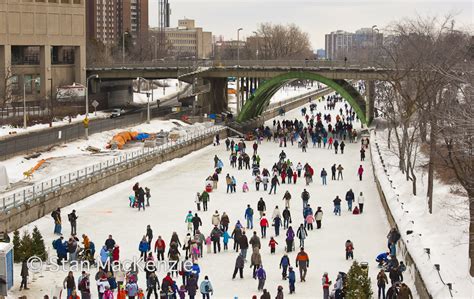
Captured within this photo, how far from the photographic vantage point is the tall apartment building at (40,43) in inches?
2985

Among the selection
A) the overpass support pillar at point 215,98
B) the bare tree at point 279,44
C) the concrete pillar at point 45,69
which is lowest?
the overpass support pillar at point 215,98

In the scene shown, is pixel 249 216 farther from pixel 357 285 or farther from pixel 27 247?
pixel 357 285

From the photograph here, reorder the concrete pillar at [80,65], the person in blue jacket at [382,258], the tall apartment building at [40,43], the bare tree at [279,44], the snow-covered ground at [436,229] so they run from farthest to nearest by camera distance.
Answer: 1. the bare tree at [279,44]
2. the concrete pillar at [80,65]
3. the tall apartment building at [40,43]
4. the person in blue jacket at [382,258]
5. the snow-covered ground at [436,229]

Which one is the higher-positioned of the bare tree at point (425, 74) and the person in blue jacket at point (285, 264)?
the bare tree at point (425, 74)

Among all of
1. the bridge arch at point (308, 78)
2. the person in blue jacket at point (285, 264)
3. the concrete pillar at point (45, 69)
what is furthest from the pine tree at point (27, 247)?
the concrete pillar at point (45, 69)

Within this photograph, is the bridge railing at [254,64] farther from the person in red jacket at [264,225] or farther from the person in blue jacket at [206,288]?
the person in blue jacket at [206,288]

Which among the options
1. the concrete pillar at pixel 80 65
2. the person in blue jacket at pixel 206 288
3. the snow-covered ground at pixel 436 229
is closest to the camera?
the snow-covered ground at pixel 436 229

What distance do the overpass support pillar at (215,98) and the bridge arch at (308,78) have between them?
136 inches

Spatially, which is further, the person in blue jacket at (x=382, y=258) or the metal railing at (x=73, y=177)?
the metal railing at (x=73, y=177)

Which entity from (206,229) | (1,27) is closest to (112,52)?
(1,27)

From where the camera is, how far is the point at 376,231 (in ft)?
109

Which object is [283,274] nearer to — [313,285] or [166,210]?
[313,285]

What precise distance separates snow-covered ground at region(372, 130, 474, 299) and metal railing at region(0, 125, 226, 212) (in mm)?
13704

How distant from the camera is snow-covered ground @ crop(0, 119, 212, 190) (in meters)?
42.1
